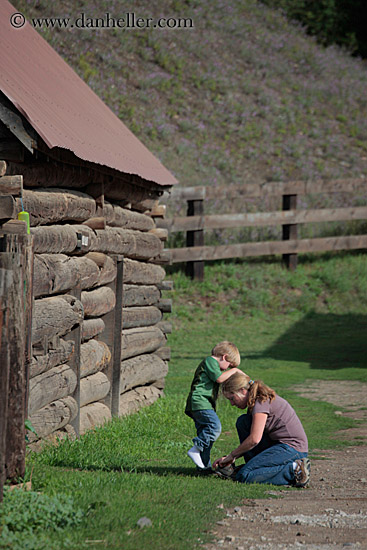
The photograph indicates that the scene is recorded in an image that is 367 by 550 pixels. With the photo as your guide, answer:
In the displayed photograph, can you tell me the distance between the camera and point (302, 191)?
20281mm

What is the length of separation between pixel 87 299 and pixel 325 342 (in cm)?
930

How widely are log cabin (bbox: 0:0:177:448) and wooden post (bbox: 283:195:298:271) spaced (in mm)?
9464

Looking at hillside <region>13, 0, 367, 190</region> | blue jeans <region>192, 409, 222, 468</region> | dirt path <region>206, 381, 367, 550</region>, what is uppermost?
hillside <region>13, 0, 367, 190</region>

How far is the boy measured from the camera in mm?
6371

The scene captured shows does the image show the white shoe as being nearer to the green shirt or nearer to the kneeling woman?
the kneeling woman

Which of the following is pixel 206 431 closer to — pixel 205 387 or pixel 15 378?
pixel 205 387

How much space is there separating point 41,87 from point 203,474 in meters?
4.49

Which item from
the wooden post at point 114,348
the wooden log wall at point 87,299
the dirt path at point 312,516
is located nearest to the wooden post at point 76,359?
the wooden log wall at point 87,299

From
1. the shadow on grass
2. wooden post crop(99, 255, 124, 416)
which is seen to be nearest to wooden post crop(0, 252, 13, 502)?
wooden post crop(99, 255, 124, 416)

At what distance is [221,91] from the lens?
29578mm

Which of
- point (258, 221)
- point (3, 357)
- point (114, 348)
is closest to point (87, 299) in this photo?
point (114, 348)

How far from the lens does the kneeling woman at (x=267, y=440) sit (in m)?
5.99

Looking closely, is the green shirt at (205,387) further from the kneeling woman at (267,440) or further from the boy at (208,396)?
the kneeling woman at (267,440)

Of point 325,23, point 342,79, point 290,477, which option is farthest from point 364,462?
point 325,23
